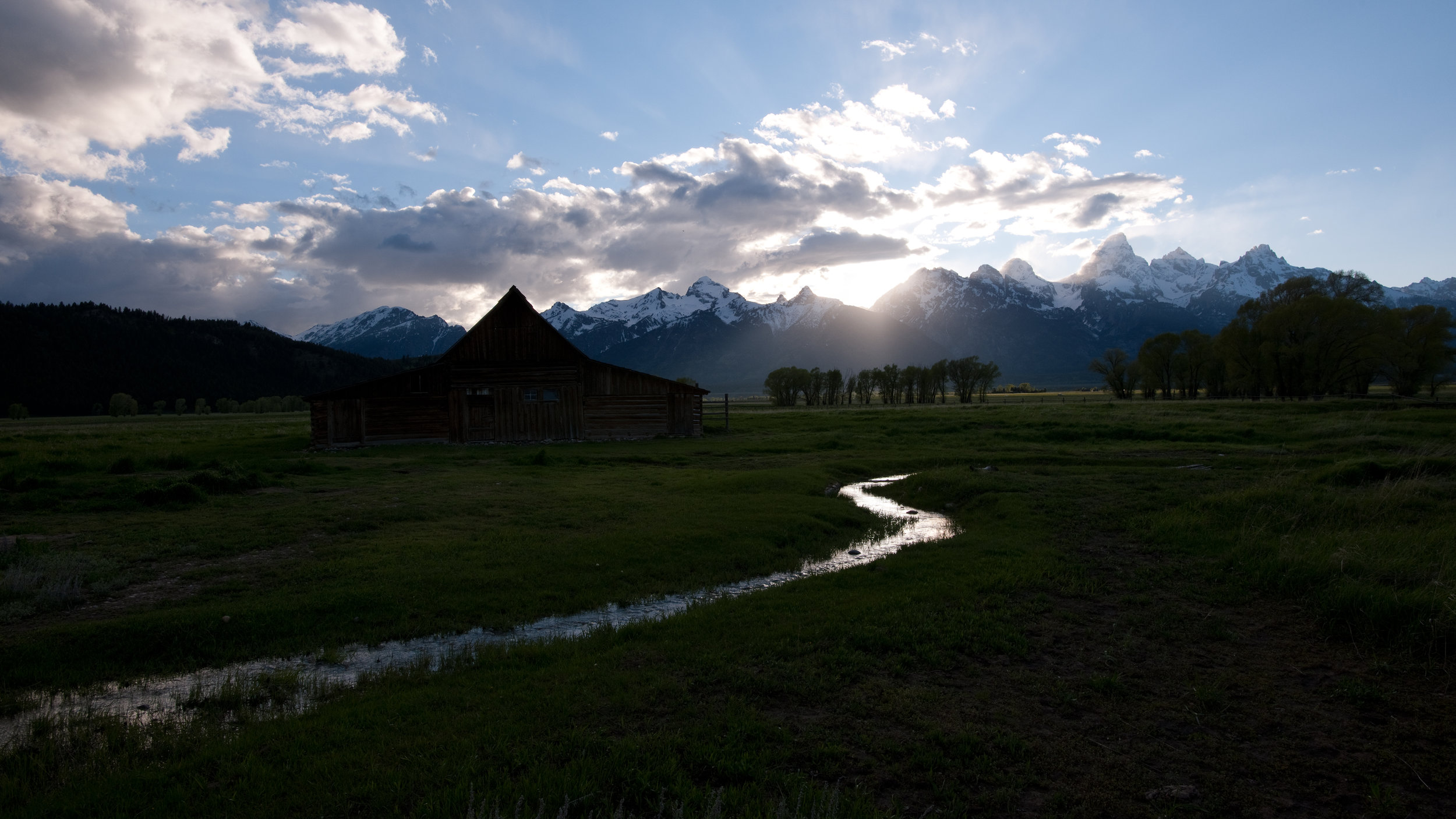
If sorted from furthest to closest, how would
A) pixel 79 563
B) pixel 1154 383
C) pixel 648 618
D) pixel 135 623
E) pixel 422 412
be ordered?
pixel 1154 383 < pixel 422 412 < pixel 79 563 < pixel 648 618 < pixel 135 623

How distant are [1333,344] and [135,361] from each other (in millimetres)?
234353

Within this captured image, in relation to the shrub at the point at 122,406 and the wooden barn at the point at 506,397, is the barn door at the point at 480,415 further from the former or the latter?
the shrub at the point at 122,406

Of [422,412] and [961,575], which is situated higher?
[422,412]

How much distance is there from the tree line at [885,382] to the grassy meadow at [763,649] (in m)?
96.8

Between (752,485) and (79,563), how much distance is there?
55.0 feet

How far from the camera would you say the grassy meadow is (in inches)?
219

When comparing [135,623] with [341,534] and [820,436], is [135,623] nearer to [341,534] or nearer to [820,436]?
[341,534]

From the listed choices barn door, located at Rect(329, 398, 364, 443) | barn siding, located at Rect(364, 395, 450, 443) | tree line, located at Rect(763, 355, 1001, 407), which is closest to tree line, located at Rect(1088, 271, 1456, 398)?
tree line, located at Rect(763, 355, 1001, 407)

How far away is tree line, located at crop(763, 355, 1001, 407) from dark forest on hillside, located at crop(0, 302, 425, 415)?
106374 millimetres

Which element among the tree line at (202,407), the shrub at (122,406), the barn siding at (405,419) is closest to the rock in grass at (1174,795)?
the barn siding at (405,419)

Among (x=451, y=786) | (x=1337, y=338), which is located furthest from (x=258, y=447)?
(x=1337, y=338)

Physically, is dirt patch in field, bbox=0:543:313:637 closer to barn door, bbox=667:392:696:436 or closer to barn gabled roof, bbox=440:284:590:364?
barn gabled roof, bbox=440:284:590:364

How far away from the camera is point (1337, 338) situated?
65.4 m

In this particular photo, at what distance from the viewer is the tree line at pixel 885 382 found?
117188 mm
